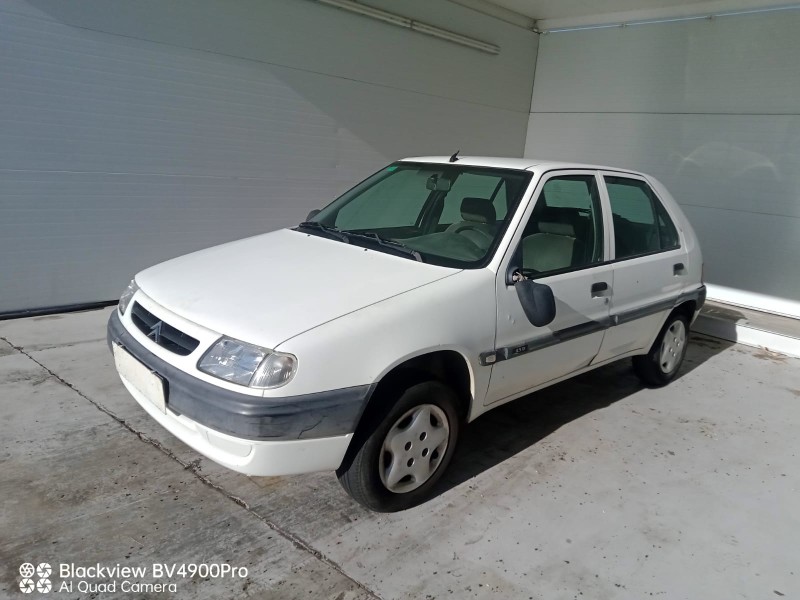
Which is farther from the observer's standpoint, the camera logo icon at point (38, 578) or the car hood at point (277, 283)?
the car hood at point (277, 283)

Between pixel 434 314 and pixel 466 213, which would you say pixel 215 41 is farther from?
pixel 434 314

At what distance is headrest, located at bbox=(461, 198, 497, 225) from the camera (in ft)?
11.7

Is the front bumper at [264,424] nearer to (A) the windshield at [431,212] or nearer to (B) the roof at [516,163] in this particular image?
(A) the windshield at [431,212]

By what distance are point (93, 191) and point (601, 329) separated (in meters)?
4.53

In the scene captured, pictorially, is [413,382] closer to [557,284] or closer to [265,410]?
[265,410]

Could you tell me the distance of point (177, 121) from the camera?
607 centimetres

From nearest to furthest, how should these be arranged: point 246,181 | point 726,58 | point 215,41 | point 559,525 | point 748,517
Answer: point 559,525 < point 748,517 < point 215,41 < point 246,181 < point 726,58

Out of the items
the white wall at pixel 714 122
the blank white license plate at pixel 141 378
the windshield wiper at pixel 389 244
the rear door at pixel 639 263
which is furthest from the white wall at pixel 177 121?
the rear door at pixel 639 263

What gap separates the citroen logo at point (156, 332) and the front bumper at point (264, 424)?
0.56 feet

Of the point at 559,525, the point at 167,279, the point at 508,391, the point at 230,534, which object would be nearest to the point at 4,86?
the point at 167,279

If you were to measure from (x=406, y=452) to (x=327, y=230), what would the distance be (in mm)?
1541

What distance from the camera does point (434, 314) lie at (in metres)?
2.87

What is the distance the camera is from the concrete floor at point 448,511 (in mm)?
2623

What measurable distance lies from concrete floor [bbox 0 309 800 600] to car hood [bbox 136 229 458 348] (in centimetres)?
93
